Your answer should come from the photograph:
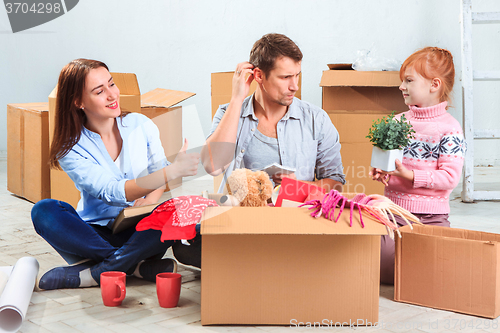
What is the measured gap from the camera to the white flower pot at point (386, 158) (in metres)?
1.42

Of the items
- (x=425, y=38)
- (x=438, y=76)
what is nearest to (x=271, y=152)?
(x=438, y=76)

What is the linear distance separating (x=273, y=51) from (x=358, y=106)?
967 mm

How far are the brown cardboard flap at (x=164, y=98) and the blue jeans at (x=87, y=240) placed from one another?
146 cm

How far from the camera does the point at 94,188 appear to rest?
139cm

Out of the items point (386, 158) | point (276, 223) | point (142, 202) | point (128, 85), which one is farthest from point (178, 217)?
point (128, 85)

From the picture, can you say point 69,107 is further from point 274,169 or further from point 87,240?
point 274,169

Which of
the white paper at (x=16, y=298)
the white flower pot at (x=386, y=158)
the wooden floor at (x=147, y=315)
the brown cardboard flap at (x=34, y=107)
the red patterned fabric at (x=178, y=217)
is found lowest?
the wooden floor at (x=147, y=315)

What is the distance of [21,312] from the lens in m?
1.15

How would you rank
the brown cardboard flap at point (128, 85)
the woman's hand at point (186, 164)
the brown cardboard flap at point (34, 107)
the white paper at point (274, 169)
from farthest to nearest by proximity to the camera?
the brown cardboard flap at point (34, 107)
the brown cardboard flap at point (128, 85)
the white paper at point (274, 169)
the woman's hand at point (186, 164)

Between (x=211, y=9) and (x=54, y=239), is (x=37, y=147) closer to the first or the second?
(x=54, y=239)

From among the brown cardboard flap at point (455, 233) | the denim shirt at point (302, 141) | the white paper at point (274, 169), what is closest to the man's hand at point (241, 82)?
the denim shirt at point (302, 141)

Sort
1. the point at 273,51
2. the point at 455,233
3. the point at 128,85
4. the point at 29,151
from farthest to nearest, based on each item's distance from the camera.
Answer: the point at 29,151, the point at 128,85, the point at 273,51, the point at 455,233

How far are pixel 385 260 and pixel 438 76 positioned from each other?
65 cm

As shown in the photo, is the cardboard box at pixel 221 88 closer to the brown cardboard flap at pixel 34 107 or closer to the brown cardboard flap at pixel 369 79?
the brown cardboard flap at pixel 369 79
